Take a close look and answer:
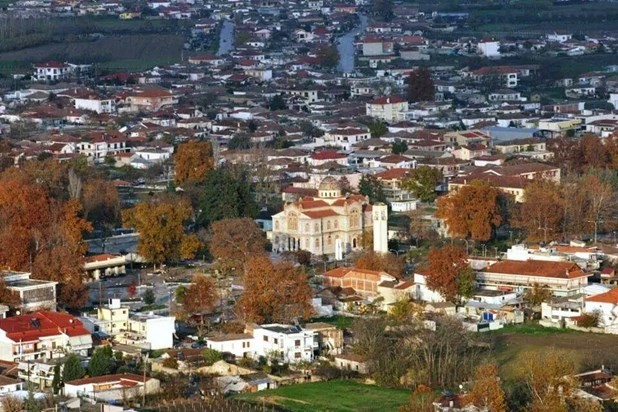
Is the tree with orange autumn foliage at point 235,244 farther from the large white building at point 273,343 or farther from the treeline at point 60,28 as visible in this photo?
the treeline at point 60,28

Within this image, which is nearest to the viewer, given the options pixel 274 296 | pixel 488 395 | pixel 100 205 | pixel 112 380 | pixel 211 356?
pixel 488 395

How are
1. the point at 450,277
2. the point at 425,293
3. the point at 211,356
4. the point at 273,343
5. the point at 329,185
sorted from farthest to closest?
the point at 329,185 → the point at 425,293 → the point at 450,277 → the point at 273,343 → the point at 211,356

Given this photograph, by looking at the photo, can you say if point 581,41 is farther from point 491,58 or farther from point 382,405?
Result: point 382,405

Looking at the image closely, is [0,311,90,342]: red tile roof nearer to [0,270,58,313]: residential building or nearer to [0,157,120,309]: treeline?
[0,270,58,313]: residential building

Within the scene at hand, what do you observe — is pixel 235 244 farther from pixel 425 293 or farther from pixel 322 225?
pixel 425 293

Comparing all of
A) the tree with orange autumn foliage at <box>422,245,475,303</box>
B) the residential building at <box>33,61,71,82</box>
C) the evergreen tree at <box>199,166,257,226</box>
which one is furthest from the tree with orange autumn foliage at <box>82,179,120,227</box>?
the residential building at <box>33,61,71,82</box>

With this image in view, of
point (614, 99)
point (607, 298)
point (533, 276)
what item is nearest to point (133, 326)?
point (533, 276)

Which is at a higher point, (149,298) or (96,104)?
(149,298)
